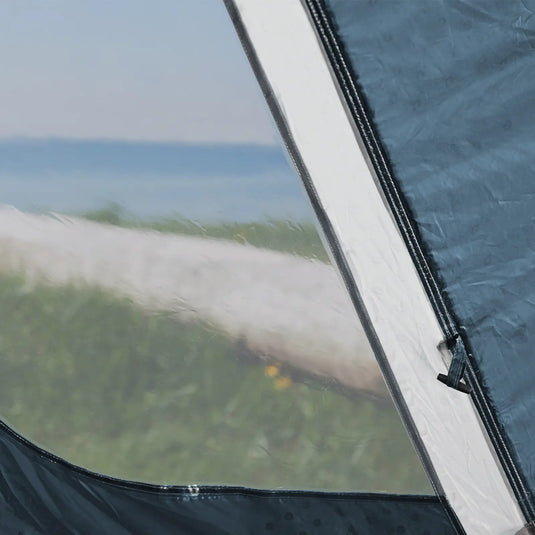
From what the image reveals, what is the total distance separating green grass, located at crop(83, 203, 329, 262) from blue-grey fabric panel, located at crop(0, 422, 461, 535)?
14.3 inches

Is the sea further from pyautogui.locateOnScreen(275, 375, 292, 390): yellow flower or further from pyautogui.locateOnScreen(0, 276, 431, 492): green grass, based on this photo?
pyautogui.locateOnScreen(275, 375, 292, 390): yellow flower

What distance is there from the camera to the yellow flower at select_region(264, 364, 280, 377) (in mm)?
1262

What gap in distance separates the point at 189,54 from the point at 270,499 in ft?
2.33

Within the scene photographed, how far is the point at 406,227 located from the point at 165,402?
18.3 inches

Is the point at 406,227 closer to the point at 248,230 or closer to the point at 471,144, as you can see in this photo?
the point at 471,144

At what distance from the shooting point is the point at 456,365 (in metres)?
1.07

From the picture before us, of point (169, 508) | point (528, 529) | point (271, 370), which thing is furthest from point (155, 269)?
point (528, 529)

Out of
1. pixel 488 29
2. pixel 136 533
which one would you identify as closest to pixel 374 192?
pixel 488 29

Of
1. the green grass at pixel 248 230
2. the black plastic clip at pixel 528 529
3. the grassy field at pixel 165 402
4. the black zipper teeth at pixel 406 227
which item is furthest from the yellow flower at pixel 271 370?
the black plastic clip at pixel 528 529

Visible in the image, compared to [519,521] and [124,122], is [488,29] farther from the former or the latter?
[519,521]

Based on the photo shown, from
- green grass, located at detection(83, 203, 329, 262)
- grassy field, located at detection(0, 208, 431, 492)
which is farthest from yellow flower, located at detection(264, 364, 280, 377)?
green grass, located at detection(83, 203, 329, 262)

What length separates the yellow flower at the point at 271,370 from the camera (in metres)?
1.26

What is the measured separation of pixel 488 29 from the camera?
1020 millimetres

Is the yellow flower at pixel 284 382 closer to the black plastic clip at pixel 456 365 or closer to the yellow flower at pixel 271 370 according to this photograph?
the yellow flower at pixel 271 370
